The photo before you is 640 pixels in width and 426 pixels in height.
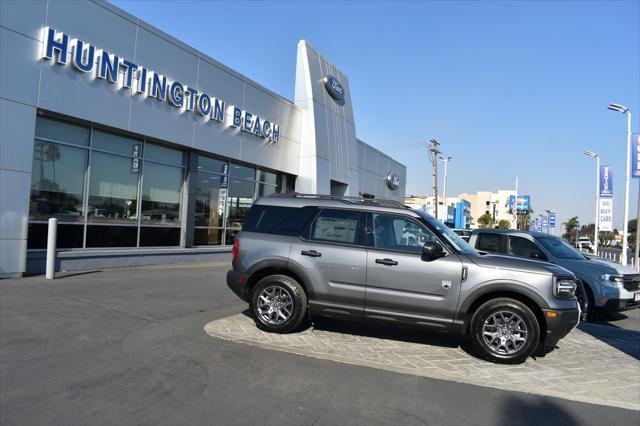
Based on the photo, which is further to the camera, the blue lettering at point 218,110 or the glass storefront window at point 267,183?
the glass storefront window at point 267,183

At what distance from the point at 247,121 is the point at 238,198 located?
3077 millimetres

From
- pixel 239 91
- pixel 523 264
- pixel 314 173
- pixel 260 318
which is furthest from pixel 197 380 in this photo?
pixel 314 173

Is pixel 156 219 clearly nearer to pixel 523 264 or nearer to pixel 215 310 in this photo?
pixel 215 310

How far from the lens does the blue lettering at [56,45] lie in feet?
34.0

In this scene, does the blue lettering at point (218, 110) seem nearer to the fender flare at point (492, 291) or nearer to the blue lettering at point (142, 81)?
A: the blue lettering at point (142, 81)

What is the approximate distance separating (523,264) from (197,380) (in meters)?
4.11

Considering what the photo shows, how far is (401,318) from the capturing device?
19.6 feet

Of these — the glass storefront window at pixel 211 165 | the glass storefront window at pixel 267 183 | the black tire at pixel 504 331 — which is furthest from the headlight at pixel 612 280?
the glass storefront window at pixel 267 183

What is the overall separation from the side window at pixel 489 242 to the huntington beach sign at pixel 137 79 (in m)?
9.66

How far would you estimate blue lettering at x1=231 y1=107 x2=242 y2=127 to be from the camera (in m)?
16.8

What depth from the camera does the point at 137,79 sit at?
12.8m

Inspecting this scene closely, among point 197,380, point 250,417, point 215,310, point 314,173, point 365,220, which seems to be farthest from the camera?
point 314,173

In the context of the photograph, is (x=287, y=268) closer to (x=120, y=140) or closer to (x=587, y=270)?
(x=587, y=270)

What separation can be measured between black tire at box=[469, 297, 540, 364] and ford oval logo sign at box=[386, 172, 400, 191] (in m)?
28.9
